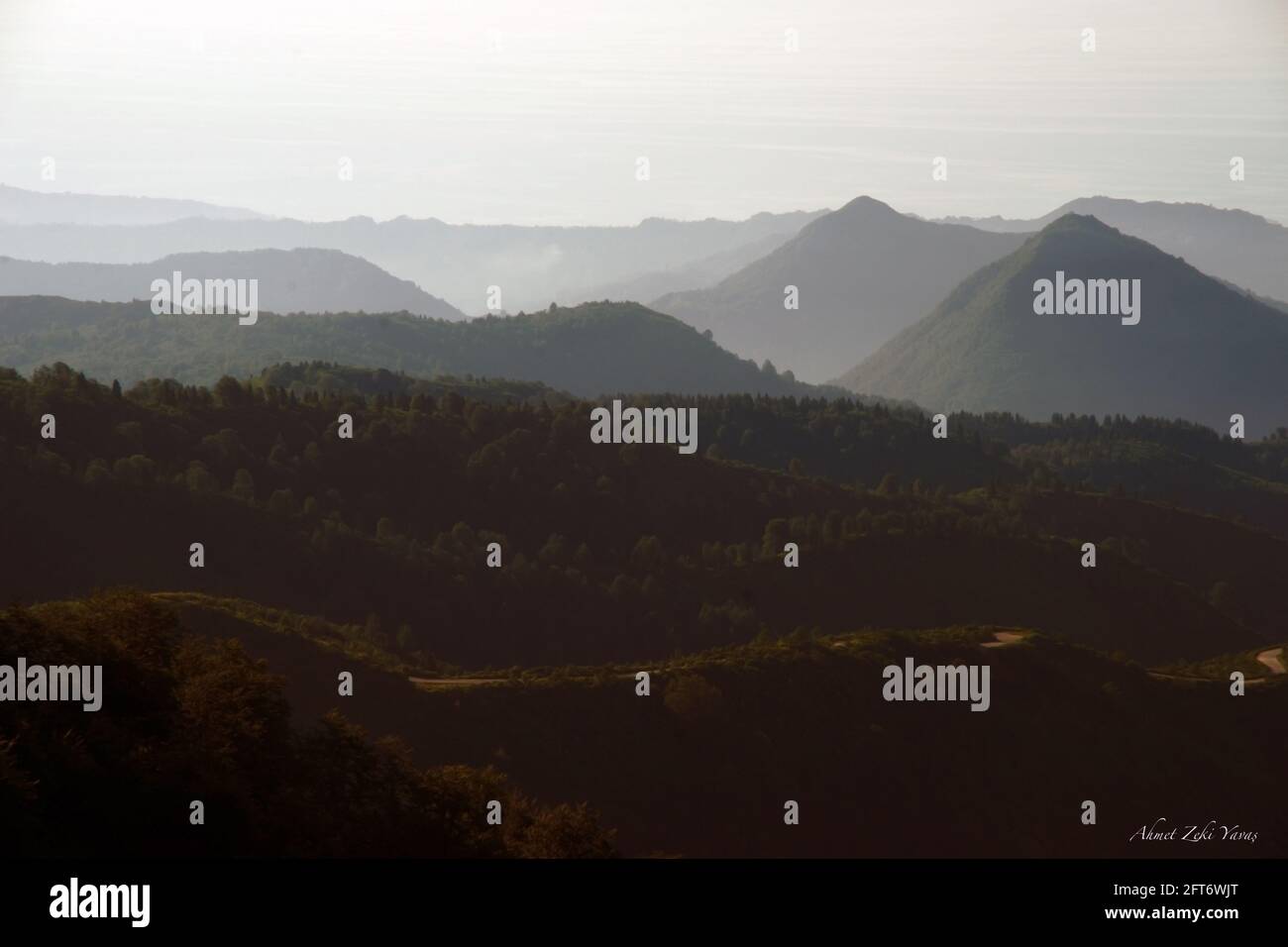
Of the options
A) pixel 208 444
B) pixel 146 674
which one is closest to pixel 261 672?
pixel 146 674

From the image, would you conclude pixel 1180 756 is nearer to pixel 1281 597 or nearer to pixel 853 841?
pixel 853 841

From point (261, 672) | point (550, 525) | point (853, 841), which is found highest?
point (550, 525)

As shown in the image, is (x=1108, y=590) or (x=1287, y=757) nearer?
(x=1287, y=757)

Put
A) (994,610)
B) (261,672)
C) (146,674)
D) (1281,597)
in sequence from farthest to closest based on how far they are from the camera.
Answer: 1. (1281,597)
2. (994,610)
3. (261,672)
4. (146,674)

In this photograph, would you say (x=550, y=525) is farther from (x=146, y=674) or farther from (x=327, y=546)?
(x=146, y=674)
